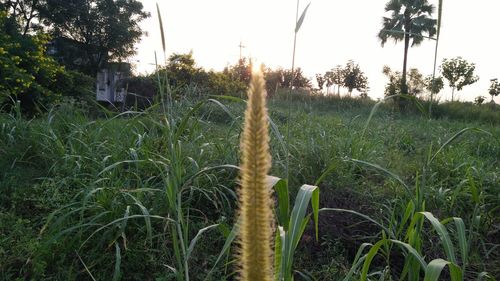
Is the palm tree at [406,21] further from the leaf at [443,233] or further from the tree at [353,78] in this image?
the leaf at [443,233]

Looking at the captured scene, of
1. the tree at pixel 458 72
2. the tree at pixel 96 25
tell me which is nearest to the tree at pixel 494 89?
the tree at pixel 458 72

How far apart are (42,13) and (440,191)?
1270 inches

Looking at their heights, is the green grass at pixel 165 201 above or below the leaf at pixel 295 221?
below

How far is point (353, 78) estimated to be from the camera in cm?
3572

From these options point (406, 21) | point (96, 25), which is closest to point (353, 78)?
point (406, 21)

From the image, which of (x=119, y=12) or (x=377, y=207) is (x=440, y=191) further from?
(x=119, y=12)

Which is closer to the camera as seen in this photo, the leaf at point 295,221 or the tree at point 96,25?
the leaf at point 295,221

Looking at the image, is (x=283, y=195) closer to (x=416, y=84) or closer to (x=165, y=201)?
(x=165, y=201)

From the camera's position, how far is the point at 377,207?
141 inches

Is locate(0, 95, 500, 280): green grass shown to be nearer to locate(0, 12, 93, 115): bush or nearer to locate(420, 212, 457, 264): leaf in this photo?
locate(420, 212, 457, 264): leaf

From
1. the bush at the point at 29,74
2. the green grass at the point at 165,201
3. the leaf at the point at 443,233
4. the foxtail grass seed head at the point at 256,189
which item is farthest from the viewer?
the bush at the point at 29,74

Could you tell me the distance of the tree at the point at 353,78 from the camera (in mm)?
35719

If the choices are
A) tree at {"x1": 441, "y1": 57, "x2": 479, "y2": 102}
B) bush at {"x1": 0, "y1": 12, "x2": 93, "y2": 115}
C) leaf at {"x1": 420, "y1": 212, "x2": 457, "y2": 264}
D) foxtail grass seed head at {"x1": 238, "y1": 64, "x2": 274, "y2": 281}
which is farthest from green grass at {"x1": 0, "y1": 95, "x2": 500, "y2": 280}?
tree at {"x1": 441, "y1": 57, "x2": 479, "y2": 102}

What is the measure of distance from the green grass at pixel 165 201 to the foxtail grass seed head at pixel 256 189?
129 centimetres
